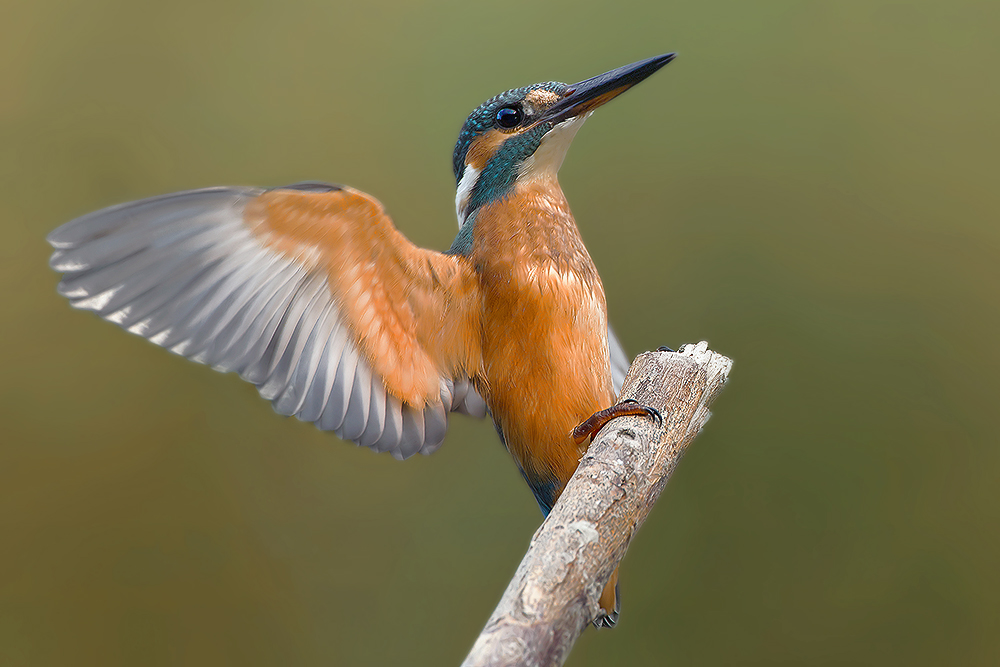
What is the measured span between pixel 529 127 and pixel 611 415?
533 millimetres

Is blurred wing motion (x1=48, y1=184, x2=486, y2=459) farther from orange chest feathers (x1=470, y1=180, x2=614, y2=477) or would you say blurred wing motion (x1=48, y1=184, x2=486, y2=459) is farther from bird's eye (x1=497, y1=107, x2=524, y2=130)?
bird's eye (x1=497, y1=107, x2=524, y2=130)

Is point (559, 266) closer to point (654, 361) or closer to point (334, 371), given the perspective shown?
point (654, 361)

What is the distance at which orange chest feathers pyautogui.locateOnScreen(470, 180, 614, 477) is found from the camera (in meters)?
1.21

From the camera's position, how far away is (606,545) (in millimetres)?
891

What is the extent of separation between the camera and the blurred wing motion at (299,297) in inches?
42.0

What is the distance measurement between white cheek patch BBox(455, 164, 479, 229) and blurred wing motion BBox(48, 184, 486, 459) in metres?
0.21

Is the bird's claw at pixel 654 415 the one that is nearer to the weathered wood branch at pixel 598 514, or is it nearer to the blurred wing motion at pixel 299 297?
the weathered wood branch at pixel 598 514

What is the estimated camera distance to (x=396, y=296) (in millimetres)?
1208

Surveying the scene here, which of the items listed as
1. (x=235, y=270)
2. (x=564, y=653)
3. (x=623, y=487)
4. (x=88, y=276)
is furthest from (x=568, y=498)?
(x=88, y=276)

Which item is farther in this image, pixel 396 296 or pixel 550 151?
pixel 550 151

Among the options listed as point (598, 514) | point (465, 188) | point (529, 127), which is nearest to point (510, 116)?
point (529, 127)

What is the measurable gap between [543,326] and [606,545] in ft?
1.38

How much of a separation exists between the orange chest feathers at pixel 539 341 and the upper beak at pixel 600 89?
201 millimetres

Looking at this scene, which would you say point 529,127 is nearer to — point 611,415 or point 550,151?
point 550,151
